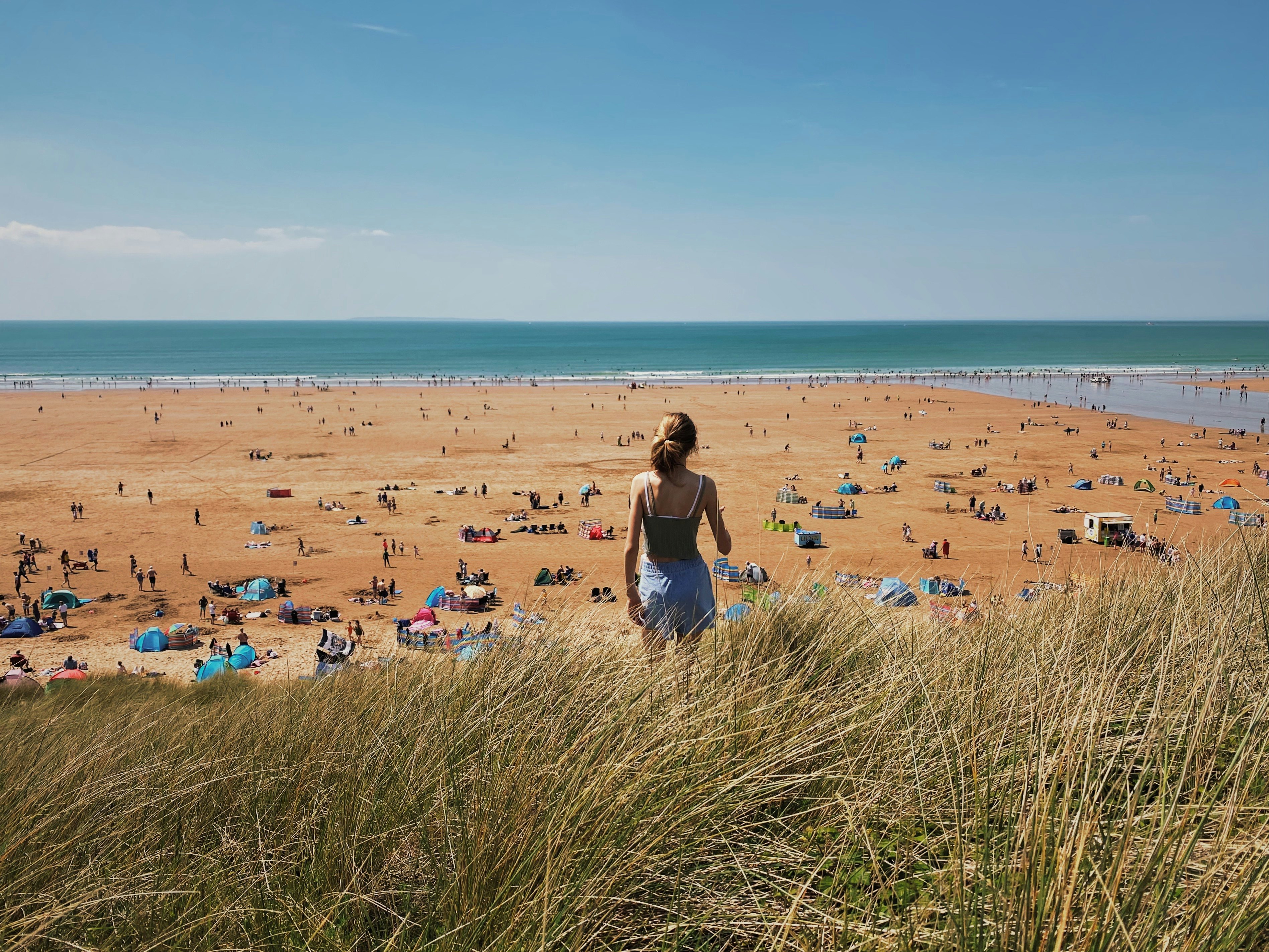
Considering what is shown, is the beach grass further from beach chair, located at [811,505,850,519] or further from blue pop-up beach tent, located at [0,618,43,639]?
beach chair, located at [811,505,850,519]

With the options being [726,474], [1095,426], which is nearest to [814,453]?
[726,474]

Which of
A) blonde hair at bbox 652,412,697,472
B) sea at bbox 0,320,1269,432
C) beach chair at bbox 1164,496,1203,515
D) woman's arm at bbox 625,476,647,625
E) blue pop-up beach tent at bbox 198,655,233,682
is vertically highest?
sea at bbox 0,320,1269,432

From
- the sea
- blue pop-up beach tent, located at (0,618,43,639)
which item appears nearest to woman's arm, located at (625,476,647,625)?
blue pop-up beach tent, located at (0,618,43,639)

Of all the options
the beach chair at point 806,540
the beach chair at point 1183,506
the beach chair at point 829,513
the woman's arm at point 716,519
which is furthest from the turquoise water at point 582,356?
the woman's arm at point 716,519

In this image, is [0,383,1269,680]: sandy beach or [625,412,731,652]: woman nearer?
[625,412,731,652]: woman

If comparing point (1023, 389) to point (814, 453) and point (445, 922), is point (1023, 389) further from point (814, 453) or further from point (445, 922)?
point (445, 922)

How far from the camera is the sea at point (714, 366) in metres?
68.1

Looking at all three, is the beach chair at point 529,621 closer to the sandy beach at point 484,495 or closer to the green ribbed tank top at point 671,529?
the sandy beach at point 484,495

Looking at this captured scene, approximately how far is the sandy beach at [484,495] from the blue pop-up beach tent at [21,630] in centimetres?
20

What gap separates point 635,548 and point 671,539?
0.64 feet

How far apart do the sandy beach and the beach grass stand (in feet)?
4.37

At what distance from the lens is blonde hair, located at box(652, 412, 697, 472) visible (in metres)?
3.73

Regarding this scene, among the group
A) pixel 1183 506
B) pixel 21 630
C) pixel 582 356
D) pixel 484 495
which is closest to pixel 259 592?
pixel 21 630

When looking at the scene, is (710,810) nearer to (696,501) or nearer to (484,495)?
(696,501)
